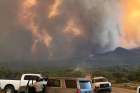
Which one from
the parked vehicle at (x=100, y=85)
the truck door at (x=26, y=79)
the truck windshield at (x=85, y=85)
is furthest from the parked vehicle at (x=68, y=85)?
the parked vehicle at (x=100, y=85)

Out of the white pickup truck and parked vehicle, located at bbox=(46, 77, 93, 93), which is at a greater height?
the white pickup truck

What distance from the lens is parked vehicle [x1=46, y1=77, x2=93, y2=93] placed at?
4047 cm

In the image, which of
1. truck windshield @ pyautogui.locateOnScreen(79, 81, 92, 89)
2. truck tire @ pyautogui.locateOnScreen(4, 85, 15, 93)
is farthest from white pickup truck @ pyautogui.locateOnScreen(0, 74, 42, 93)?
truck windshield @ pyautogui.locateOnScreen(79, 81, 92, 89)

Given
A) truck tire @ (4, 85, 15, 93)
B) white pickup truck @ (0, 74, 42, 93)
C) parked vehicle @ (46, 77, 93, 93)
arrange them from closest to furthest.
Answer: parked vehicle @ (46, 77, 93, 93), white pickup truck @ (0, 74, 42, 93), truck tire @ (4, 85, 15, 93)

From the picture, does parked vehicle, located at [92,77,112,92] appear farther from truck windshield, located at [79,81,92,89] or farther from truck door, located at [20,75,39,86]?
truck windshield, located at [79,81,92,89]

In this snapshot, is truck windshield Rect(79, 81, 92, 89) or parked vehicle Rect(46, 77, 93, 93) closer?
parked vehicle Rect(46, 77, 93, 93)

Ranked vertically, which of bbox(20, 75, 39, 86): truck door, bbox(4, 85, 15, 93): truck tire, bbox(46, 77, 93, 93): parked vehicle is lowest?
bbox(46, 77, 93, 93): parked vehicle

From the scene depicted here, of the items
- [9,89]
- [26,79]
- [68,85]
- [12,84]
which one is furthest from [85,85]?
[9,89]

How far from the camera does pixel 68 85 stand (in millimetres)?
41062

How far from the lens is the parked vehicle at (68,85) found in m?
40.5

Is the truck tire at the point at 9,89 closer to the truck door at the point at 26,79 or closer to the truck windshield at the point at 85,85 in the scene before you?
the truck door at the point at 26,79

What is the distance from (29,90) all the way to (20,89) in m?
2.12

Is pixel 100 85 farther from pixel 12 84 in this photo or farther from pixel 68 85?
pixel 68 85

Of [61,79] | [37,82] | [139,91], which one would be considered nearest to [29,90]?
[37,82]
